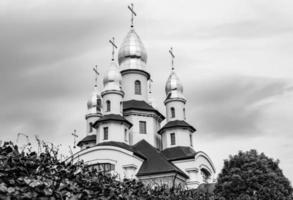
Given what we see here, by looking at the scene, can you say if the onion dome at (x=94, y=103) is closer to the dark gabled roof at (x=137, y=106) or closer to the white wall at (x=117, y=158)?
the dark gabled roof at (x=137, y=106)

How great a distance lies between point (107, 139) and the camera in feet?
116

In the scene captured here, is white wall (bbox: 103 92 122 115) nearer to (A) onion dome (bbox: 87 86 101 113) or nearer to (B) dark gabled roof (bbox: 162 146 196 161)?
(B) dark gabled roof (bbox: 162 146 196 161)

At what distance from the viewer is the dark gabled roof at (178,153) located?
36.5 meters

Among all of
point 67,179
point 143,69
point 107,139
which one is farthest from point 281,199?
point 143,69

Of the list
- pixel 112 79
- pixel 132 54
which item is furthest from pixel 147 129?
pixel 132 54

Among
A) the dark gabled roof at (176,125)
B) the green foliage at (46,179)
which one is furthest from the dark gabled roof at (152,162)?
the green foliage at (46,179)

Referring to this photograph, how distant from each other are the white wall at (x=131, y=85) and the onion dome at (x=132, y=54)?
31.5 inches

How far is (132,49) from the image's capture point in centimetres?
4181

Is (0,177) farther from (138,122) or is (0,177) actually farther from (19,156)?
(138,122)

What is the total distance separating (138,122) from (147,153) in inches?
138

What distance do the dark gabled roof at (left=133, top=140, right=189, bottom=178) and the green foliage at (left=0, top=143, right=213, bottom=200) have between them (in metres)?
26.9

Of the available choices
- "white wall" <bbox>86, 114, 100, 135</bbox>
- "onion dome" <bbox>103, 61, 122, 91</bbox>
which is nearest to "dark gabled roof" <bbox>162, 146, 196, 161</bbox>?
"onion dome" <bbox>103, 61, 122, 91</bbox>

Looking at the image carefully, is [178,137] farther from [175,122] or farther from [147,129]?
[147,129]

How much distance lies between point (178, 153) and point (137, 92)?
6.74 metres
